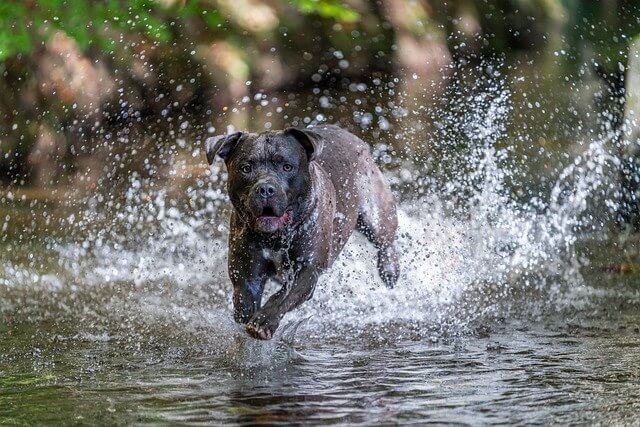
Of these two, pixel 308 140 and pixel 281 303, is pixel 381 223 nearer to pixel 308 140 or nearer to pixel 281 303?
pixel 308 140

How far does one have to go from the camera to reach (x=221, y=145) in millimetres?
6000

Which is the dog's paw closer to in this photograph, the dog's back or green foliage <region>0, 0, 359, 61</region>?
the dog's back

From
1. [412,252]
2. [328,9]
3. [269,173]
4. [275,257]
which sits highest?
[328,9]

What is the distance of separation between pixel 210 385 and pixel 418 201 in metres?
6.33

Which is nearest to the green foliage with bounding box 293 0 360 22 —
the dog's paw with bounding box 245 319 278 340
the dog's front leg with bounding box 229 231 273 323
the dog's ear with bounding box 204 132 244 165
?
the dog's ear with bounding box 204 132 244 165

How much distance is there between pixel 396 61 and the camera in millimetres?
12602

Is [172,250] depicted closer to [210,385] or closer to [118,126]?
[118,126]

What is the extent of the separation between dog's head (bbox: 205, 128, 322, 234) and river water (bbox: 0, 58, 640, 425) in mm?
684

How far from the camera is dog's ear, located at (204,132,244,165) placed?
597 centimetres

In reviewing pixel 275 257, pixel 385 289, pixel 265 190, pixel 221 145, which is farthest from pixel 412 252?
pixel 265 190

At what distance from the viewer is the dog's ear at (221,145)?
597 centimetres

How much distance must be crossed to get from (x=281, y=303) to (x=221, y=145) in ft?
3.43

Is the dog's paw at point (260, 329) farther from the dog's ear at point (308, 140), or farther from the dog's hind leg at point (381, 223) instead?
the dog's hind leg at point (381, 223)

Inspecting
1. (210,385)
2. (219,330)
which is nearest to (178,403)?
(210,385)
